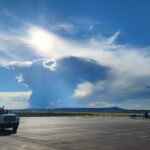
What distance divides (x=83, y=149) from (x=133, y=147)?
3.14 metres

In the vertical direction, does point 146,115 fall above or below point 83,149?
above

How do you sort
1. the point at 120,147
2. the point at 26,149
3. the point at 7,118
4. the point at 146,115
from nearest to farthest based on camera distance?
the point at 26,149 < the point at 120,147 < the point at 7,118 < the point at 146,115

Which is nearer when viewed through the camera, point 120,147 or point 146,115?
point 120,147

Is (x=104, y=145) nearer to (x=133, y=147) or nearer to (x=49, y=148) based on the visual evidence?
(x=133, y=147)

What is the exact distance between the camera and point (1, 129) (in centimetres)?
3209

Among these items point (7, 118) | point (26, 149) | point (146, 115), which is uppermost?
point (146, 115)

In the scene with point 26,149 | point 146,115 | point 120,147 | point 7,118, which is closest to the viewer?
point 26,149

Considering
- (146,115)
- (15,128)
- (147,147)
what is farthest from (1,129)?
(146,115)

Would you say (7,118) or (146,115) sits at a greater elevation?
(146,115)

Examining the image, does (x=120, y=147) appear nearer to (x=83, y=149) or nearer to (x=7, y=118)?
(x=83, y=149)

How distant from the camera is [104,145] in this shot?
65.0 ft

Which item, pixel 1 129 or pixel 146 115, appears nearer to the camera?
pixel 1 129

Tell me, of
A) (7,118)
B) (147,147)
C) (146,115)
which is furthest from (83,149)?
(146,115)

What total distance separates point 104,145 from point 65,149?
9.83 feet
